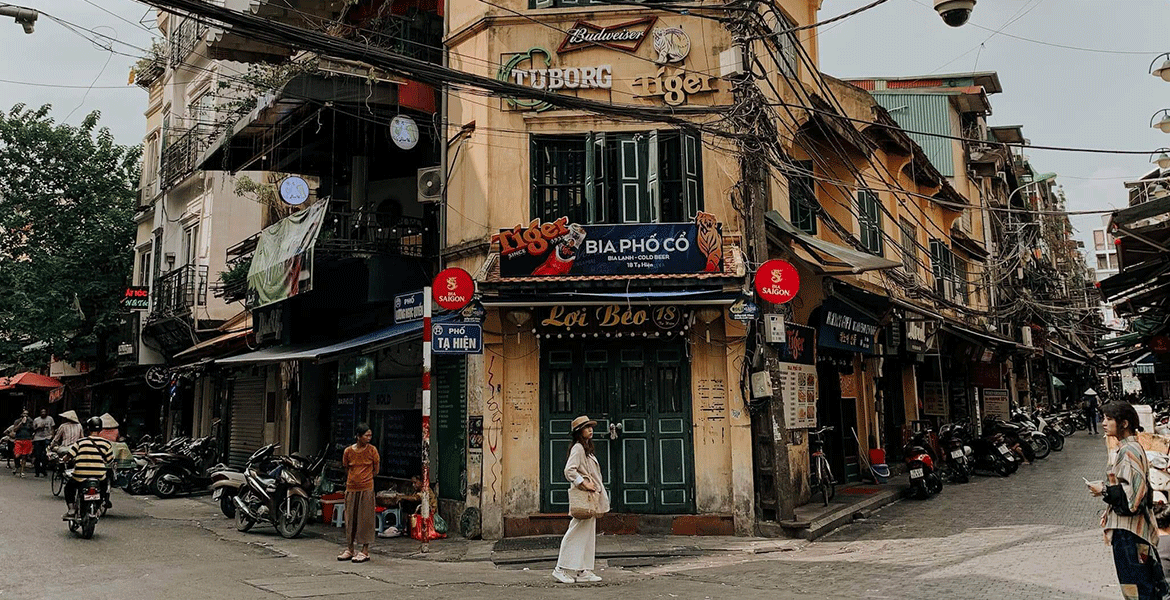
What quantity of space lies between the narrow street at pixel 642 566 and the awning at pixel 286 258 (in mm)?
4213

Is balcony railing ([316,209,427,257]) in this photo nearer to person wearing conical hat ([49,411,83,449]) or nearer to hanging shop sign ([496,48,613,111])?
hanging shop sign ([496,48,613,111])

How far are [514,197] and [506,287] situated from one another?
1627 millimetres

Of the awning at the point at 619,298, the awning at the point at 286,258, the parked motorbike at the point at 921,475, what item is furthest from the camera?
the parked motorbike at the point at 921,475

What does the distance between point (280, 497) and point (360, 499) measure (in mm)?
2707

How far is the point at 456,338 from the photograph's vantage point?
1121 cm

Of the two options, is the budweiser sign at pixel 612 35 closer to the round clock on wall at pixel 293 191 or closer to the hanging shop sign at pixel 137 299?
the round clock on wall at pixel 293 191

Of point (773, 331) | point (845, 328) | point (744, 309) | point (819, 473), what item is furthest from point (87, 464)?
point (845, 328)

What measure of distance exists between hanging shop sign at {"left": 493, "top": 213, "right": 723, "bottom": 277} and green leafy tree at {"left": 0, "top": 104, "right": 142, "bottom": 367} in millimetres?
20698

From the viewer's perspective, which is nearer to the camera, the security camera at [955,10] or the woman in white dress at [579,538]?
the woman in white dress at [579,538]

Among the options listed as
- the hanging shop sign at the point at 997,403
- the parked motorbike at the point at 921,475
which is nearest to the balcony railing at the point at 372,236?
the parked motorbike at the point at 921,475

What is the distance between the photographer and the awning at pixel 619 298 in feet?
37.3

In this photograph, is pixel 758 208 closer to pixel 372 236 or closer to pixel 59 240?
pixel 372 236

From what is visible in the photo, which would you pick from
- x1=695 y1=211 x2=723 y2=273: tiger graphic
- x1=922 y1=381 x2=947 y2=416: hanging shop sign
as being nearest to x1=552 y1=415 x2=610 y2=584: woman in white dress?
x1=695 y1=211 x2=723 y2=273: tiger graphic

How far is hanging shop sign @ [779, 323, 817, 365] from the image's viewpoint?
13.8m
